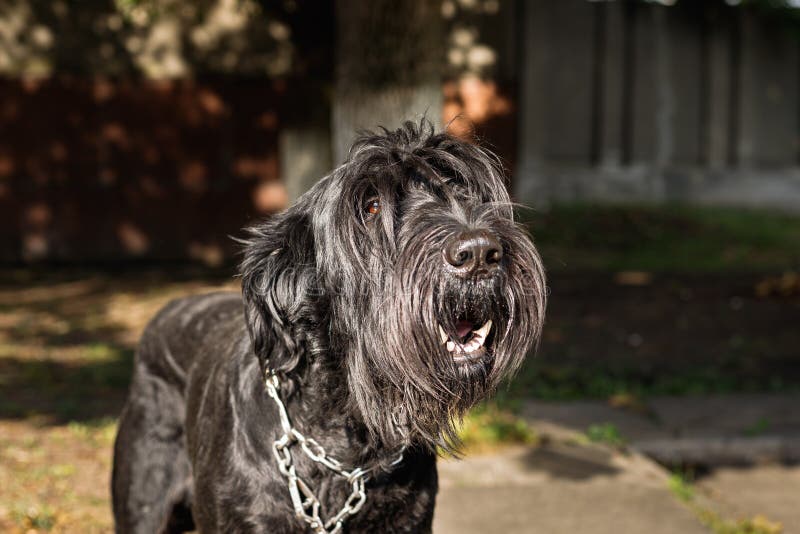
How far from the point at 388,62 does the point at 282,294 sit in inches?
247

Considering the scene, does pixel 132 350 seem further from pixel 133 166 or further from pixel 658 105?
pixel 658 105

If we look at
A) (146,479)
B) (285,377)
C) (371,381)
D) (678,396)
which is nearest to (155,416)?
(146,479)

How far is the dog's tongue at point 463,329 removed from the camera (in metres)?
2.78

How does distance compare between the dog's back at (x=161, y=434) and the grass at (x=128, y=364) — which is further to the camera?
the grass at (x=128, y=364)

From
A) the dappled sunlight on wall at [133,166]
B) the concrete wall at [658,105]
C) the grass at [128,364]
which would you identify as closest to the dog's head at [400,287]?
the grass at [128,364]

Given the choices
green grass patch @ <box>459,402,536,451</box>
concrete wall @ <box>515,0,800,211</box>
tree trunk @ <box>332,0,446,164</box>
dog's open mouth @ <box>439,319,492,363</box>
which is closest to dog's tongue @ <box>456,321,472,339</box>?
dog's open mouth @ <box>439,319,492,363</box>

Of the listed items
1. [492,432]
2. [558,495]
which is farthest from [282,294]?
[492,432]

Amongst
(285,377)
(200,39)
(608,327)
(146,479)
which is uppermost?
(200,39)

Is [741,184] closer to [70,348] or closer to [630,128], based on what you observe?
[630,128]

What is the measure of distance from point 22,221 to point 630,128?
9.72 meters

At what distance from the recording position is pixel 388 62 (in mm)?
8789

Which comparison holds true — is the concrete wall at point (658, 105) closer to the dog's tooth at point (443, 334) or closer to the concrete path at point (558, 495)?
the concrete path at point (558, 495)

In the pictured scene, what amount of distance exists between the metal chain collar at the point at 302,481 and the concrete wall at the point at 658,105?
1248 cm

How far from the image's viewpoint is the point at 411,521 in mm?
3023
